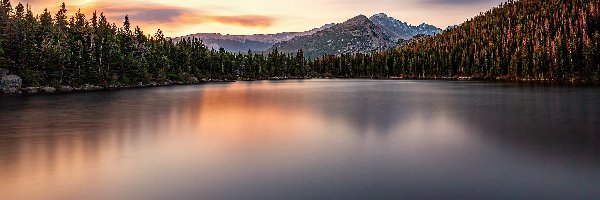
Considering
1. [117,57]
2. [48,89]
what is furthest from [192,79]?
[48,89]

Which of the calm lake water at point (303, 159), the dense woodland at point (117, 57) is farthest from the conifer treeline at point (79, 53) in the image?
the calm lake water at point (303, 159)

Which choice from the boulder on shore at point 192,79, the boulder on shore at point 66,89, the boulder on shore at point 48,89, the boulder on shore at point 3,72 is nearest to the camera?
the boulder on shore at point 3,72

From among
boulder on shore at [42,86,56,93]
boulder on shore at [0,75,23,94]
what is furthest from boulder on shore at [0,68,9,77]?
boulder on shore at [42,86,56,93]

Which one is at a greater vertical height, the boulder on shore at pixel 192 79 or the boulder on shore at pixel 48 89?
the boulder on shore at pixel 192 79

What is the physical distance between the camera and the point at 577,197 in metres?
14.7

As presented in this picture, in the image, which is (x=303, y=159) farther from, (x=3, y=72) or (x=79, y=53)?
(x=79, y=53)

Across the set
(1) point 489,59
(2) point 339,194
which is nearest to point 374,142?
(2) point 339,194

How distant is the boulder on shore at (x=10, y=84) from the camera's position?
8556cm

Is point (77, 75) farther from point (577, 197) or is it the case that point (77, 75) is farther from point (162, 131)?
point (577, 197)

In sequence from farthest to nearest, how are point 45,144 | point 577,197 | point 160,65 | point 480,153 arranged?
point 160,65 < point 45,144 < point 480,153 < point 577,197

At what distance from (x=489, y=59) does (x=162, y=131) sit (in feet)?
628

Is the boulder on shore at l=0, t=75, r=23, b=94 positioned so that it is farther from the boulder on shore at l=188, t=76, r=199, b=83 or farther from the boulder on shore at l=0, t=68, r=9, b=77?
the boulder on shore at l=188, t=76, r=199, b=83

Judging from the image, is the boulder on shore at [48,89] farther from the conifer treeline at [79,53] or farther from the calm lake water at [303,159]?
the calm lake water at [303,159]

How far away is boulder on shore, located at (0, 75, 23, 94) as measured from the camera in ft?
281
